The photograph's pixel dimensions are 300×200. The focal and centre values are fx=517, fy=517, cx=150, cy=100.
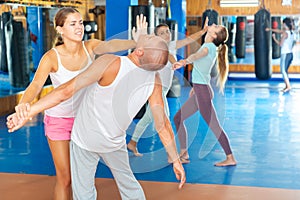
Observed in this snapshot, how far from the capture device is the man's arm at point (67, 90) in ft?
7.70

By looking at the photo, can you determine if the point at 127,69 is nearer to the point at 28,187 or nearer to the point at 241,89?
the point at 28,187

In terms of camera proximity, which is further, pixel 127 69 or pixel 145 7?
pixel 145 7

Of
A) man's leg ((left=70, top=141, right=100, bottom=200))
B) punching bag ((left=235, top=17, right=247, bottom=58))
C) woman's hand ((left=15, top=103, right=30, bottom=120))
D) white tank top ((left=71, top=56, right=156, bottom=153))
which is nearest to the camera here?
woman's hand ((left=15, top=103, right=30, bottom=120))

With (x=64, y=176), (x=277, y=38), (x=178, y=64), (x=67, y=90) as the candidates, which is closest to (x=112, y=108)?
(x=67, y=90)

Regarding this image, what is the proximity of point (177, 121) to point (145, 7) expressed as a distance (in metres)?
2.56

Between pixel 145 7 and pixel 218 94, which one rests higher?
pixel 145 7

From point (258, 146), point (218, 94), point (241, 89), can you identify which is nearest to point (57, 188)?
point (218, 94)

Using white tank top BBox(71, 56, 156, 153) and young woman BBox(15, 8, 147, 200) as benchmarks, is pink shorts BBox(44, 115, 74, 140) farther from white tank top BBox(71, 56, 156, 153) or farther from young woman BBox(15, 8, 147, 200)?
white tank top BBox(71, 56, 156, 153)

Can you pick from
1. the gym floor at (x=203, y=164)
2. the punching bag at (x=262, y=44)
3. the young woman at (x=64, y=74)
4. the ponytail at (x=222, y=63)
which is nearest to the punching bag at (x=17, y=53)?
the gym floor at (x=203, y=164)

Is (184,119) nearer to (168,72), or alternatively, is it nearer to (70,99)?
(168,72)

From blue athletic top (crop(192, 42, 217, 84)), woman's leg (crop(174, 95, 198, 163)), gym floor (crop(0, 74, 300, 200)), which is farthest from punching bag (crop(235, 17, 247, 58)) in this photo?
blue athletic top (crop(192, 42, 217, 84))

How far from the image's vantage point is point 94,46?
3078 mm

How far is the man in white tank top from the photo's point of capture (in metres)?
2.41

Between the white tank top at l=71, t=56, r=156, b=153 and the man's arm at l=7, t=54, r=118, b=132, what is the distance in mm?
79
